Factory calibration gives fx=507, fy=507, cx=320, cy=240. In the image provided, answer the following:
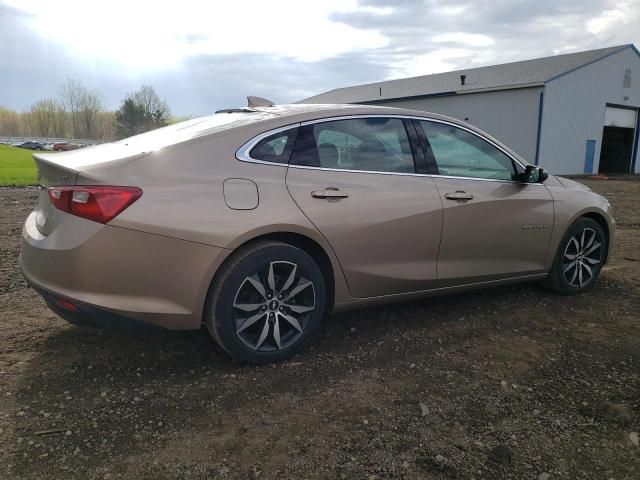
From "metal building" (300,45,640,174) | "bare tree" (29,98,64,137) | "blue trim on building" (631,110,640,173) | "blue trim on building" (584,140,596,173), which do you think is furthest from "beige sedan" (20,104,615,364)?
"bare tree" (29,98,64,137)

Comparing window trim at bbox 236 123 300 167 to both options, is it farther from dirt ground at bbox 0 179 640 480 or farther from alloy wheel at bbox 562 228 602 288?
alloy wheel at bbox 562 228 602 288

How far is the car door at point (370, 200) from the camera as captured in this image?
3.29 m

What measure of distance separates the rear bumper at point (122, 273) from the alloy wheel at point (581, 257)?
3.38 meters

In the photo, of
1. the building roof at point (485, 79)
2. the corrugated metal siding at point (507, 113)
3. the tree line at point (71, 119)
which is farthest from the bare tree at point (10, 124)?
the corrugated metal siding at point (507, 113)

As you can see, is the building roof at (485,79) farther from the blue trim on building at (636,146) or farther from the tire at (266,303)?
the tire at (266,303)

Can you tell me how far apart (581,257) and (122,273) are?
4090 mm

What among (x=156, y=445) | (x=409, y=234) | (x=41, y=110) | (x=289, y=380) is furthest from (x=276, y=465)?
(x=41, y=110)

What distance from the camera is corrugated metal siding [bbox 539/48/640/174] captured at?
2505 cm

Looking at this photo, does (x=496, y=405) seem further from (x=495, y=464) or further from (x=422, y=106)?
(x=422, y=106)

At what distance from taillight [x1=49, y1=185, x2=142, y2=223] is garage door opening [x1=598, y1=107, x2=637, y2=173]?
31064 millimetres

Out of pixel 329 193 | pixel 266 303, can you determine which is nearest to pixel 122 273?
pixel 266 303

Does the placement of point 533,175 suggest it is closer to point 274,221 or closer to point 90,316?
point 274,221

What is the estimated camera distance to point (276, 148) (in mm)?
3248

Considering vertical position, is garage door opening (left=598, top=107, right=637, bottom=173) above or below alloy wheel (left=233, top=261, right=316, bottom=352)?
above
